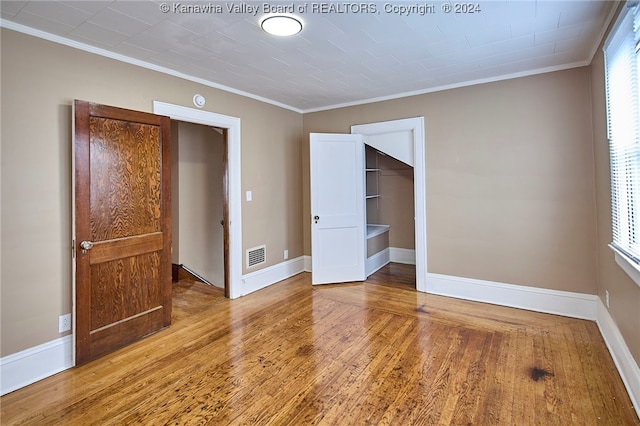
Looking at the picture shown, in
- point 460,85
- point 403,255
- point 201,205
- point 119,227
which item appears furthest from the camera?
point 403,255

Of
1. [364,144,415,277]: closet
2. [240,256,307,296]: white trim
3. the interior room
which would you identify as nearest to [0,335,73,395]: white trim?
the interior room

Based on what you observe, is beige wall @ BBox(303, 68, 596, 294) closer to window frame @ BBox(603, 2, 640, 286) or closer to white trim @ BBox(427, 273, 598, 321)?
white trim @ BBox(427, 273, 598, 321)

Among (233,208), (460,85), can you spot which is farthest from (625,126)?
(233,208)

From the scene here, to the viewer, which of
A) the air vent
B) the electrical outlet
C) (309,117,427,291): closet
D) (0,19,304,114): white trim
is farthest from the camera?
(309,117,427,291): closet

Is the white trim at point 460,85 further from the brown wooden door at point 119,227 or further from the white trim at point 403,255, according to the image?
the white trim at point 403,255

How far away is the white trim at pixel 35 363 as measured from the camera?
2.20 m

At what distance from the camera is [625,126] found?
2123 mm

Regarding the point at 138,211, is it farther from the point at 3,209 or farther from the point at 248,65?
the point at 248,65

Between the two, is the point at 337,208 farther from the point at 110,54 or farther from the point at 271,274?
the point at 110,54

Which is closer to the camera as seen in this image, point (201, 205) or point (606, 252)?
point (606, 252)

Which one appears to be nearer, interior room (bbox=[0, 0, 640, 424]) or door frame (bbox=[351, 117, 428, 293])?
interior room (bbox=[0, 0, 640, 424])

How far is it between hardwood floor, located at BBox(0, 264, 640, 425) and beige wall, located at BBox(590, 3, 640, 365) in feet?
1.19

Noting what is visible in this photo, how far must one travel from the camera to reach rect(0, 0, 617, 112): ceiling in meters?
2.16

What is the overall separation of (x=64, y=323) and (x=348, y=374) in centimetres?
221
